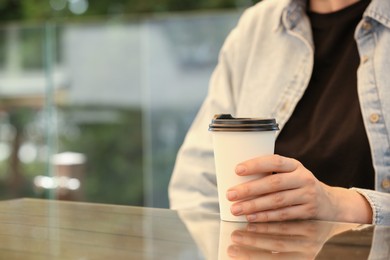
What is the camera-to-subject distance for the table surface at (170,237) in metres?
0.81

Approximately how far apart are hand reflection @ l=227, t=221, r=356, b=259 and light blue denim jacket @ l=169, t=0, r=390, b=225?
0.52 metres

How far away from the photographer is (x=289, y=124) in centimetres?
159

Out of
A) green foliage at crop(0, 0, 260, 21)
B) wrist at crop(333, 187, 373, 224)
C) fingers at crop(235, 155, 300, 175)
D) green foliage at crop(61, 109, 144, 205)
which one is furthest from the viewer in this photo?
green foliage at crop(0, 0, 260, 21)

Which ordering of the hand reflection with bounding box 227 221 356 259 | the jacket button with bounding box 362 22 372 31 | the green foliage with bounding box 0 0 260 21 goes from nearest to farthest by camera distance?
1. the hand reflection with bounding box 227 221 356 259
2. the jacket button with bounding box 362 22 372 31
3. the green foliage with bounding box 0 0 260 21

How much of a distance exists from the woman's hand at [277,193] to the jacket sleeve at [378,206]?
5.9 inches

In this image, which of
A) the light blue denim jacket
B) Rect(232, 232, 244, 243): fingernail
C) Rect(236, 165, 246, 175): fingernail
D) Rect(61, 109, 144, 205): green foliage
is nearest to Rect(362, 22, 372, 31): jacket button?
the light blue denim jacket

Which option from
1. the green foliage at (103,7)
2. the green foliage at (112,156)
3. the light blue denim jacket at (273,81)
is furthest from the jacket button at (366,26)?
the green foliage at (103,7)

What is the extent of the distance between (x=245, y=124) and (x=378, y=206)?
0.33 metres

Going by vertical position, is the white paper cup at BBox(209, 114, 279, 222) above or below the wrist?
above

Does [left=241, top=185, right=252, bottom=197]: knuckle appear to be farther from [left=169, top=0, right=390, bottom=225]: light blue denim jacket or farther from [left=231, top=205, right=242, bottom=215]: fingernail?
[left=169, top=0, right=390, bottom=225]: light blue denim jacket

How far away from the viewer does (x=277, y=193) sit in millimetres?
1064

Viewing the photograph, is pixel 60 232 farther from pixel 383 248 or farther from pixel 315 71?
pixel 315 71

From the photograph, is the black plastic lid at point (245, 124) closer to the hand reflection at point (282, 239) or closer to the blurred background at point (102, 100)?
the hand reflection at point (282, 239)

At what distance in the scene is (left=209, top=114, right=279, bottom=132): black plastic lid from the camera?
41.0 inches
